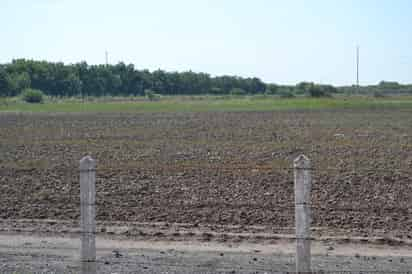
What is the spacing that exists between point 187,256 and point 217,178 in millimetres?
7930

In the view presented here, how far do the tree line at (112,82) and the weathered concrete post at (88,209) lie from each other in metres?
117

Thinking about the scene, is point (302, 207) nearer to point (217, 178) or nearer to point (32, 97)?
point (217, 178)

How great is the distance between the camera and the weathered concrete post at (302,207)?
325 inches

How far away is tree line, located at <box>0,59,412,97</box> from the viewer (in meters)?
135

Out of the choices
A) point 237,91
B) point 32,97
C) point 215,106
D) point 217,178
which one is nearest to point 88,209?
point 217,178

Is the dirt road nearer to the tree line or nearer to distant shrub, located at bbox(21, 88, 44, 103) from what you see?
distant shrub, located at bbox(21, 88, 44, 103)

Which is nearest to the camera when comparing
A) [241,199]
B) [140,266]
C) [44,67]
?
[140,266]

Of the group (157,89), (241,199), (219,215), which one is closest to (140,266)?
(219,215)

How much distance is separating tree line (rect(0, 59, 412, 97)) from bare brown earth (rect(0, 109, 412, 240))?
3744 inches

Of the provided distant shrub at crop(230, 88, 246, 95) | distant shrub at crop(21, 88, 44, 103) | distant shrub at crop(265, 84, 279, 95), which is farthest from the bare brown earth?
distant shrub at crop(265, 84, 279, 95)

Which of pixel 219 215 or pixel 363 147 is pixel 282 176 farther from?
pixel 363 147

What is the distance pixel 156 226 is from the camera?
577 inches

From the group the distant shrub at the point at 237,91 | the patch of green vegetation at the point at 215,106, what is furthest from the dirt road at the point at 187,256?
the distant shrub at the point at 237,91

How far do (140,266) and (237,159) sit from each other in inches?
529
